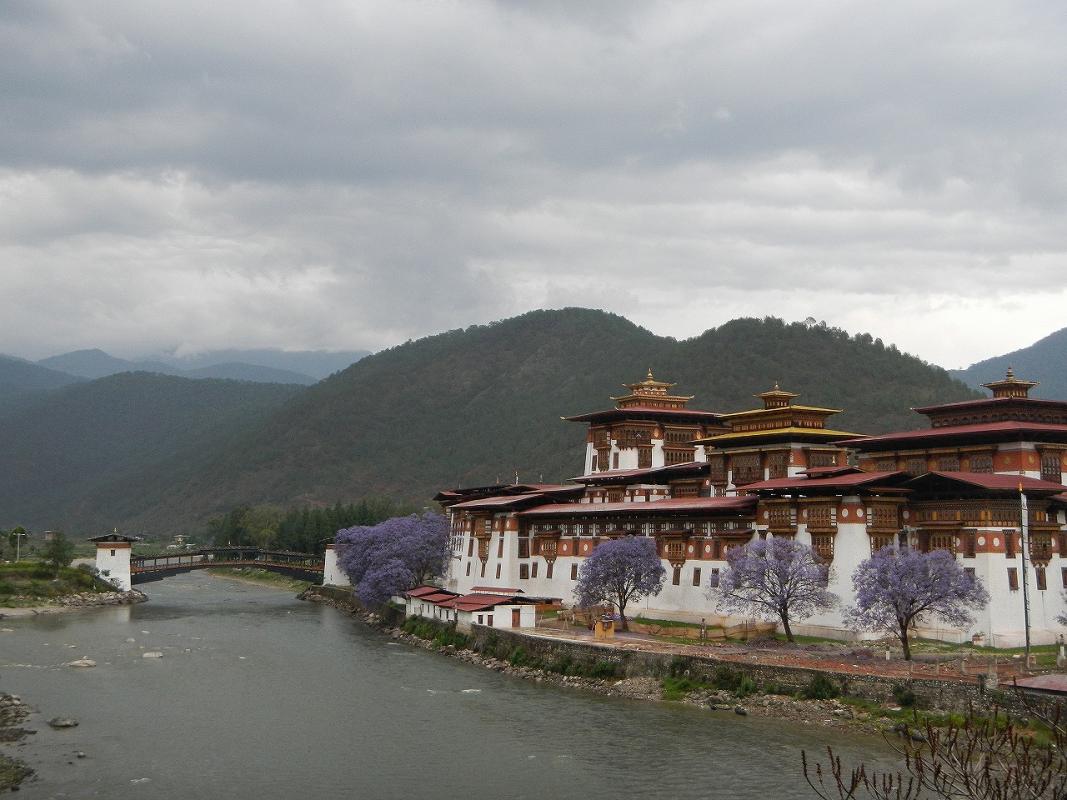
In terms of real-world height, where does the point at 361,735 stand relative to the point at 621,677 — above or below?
below

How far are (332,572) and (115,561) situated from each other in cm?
1936

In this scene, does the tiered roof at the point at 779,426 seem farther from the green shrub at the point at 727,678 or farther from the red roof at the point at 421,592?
the green shrub at the point at 727,678

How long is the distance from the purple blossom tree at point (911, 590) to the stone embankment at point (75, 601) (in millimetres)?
64031

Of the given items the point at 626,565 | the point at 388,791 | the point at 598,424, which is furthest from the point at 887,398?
the point at 388,791

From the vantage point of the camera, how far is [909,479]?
184 ft

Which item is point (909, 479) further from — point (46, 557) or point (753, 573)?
point (46, 557)

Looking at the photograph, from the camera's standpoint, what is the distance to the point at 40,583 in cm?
9719

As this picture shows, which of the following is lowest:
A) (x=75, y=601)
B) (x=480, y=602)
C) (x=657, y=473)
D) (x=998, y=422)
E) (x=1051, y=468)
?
(x=75, y=601)

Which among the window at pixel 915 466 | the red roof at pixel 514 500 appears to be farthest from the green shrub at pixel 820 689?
the red roof at pixel 514 500

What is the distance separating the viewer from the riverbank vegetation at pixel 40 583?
92.9 meters

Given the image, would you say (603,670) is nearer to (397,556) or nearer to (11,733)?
(11,733)

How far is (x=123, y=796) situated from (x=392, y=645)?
36995 mm

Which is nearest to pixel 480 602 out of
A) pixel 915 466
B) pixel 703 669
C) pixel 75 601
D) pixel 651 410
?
pixel 703 669

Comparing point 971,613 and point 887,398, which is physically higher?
point 887,398
